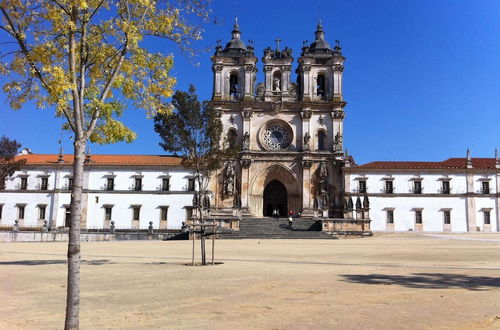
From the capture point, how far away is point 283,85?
52219 mm

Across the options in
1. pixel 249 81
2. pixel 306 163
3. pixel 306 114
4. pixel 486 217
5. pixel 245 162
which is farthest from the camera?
pixel 249 81

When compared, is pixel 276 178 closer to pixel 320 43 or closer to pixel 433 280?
pixel 320 43

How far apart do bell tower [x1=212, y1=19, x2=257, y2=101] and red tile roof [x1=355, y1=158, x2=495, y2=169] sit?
1634 cm

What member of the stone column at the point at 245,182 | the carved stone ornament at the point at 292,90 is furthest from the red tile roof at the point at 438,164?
the stone column at the point at 245,182

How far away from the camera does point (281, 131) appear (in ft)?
171

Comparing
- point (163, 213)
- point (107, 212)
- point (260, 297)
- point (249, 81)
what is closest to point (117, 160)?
point (107, 212)

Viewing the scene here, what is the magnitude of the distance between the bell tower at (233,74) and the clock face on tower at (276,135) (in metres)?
4.06

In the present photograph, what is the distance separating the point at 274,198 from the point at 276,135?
24.4 feet

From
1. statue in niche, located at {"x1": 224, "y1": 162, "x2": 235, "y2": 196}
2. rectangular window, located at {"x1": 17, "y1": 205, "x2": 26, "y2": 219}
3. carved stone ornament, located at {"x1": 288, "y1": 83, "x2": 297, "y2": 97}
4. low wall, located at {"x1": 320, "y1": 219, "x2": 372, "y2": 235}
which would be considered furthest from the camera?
rectangular window, located at {"x1": 17, "y1": 205, "x2": 26, "y2": 219}

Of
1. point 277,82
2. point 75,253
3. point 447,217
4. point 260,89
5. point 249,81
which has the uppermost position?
point 277,82

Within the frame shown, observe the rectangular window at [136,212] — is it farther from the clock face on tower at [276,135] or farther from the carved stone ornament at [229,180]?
the clock face on tower at [276,135]

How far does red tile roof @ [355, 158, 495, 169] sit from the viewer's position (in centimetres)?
5156

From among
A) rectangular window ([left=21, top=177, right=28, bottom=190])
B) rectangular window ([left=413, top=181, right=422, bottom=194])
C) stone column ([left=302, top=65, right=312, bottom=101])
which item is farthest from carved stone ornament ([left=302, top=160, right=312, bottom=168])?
rectangular window ([left=21, top=177, right=28, bottom=190])

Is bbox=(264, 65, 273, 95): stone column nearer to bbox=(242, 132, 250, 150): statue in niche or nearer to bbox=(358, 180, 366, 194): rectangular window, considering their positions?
bbox=(242, 132, 250, 150): statue in niche
